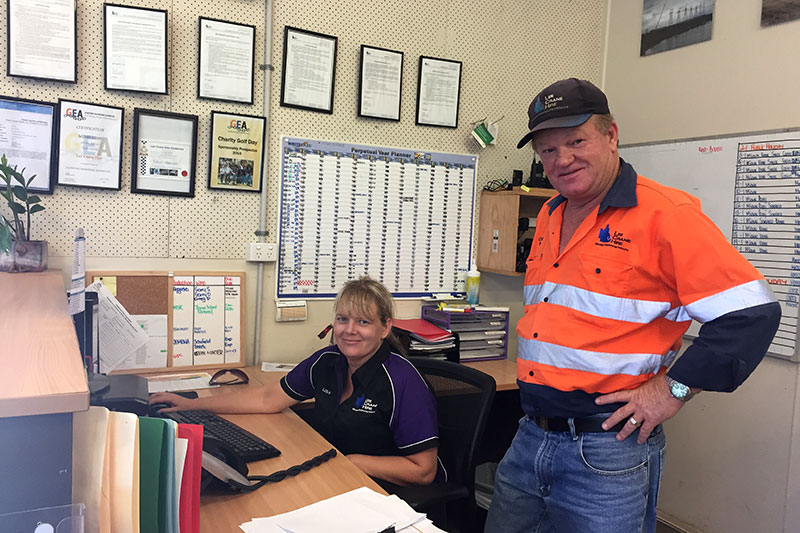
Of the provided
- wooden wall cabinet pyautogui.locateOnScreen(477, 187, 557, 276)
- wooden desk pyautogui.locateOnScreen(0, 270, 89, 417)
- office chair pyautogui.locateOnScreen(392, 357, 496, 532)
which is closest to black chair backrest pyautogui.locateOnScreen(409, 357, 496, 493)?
office chair pyautogui.locateOnScreen(392, 357, 496, 532)

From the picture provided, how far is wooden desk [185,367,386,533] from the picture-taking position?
1.23 metres

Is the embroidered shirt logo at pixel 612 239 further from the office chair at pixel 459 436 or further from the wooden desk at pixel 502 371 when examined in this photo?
the wooden desk at pixel 502 371

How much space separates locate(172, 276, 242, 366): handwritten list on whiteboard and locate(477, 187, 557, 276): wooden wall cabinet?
49.4 inches

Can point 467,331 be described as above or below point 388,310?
below

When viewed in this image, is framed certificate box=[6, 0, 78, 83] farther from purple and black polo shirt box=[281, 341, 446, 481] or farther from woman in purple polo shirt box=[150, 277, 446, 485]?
purple and black polo shirt box=[281, 341, 446, 481]

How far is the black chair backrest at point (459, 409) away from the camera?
1.79m

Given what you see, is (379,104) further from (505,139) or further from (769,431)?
(769,431)

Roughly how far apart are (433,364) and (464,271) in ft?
3.64

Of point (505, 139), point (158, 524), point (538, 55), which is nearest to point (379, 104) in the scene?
point (505, 139)

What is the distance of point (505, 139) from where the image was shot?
313 cm

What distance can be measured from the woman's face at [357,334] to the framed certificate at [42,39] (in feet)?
4.47

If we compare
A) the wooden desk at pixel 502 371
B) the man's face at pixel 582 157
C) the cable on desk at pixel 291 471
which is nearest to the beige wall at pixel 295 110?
the wooden desk at pixel 502 371

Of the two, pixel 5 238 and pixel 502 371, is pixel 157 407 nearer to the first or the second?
pixel 5 238

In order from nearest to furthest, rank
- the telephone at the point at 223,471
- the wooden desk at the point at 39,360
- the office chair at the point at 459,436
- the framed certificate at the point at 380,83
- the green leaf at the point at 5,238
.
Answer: the wooden desk at the point at 39,360
the telephone at the point at 223,471
the office chair at the point at 459,436
the green leaf at the point at 5,238
the framed certificate at the point at 380,83
